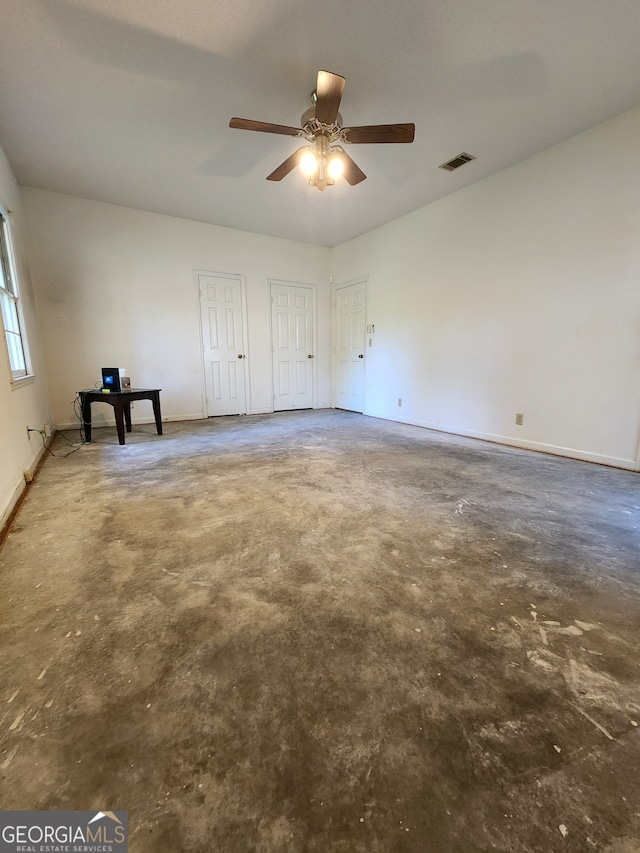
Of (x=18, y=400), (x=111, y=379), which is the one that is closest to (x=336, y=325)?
(x=111, y=379)

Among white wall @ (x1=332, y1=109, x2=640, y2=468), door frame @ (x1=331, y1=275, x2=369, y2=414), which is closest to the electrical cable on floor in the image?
door frame @ (x1=331, y1=275, x2=369, y2=414)

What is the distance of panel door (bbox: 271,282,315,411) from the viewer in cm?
606

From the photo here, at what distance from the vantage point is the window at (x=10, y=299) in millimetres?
3113

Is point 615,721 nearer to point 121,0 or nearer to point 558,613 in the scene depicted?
point 558,613

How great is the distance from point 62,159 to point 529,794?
5.46 meters

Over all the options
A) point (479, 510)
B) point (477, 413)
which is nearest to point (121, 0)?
point (479, 510)

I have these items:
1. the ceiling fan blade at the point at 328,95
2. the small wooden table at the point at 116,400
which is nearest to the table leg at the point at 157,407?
the small wooden table at the point at 116,400

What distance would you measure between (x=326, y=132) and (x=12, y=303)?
10.6ft

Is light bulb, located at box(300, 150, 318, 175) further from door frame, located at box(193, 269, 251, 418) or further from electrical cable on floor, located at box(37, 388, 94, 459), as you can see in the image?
electrical cable on floor, located at box(37, 388, 94, 459)

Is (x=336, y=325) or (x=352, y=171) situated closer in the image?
(x=352, y=171)

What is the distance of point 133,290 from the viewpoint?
4.91 m

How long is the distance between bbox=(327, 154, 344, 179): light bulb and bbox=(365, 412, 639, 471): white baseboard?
10.2 feet

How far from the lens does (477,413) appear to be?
168 inches

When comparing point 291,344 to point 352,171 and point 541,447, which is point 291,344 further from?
point 541,447
